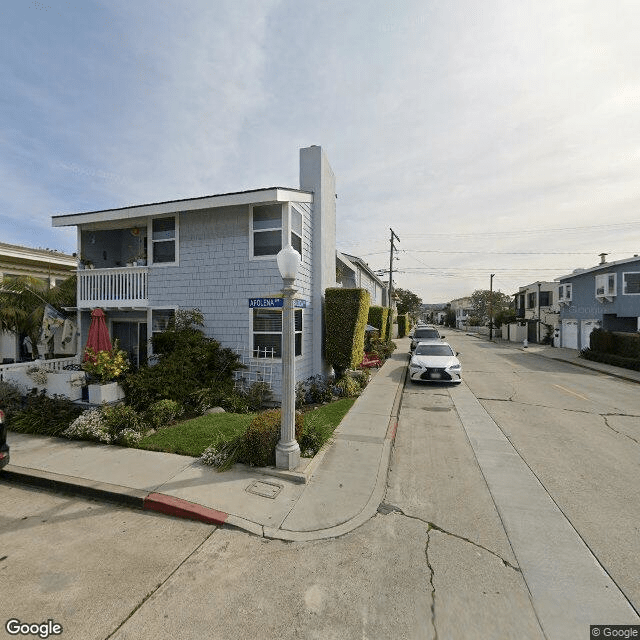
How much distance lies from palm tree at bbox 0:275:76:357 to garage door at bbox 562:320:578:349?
3182 cm

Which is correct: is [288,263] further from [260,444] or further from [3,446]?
[3,446]

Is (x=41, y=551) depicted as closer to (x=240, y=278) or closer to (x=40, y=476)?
(x=40, y=476)

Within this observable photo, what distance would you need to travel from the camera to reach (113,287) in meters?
10.1

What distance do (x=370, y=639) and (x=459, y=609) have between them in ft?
2.73

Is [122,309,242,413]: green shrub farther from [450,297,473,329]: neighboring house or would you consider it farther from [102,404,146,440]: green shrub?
[450,297,473,329]: neighboring house

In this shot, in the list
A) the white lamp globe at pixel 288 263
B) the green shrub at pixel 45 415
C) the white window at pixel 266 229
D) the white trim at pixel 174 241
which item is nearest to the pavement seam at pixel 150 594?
the white lamp globe at pixel 288 263

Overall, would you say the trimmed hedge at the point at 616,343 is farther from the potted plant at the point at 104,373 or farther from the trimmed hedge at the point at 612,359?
the potted plant at the point at 104,373

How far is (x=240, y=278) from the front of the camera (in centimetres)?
893

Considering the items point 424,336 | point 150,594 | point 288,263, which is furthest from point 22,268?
point 424,336

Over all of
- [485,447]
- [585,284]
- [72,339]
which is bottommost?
[485,447]

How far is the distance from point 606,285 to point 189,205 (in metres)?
26.4

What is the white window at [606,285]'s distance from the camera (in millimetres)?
21109

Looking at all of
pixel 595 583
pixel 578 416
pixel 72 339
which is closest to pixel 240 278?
pixel 72 339

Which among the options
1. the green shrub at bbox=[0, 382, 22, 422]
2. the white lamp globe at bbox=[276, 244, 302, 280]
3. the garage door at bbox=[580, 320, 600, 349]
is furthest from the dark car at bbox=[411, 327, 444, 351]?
→ the green shrub at bbox=[0, 382, 22, 422]
